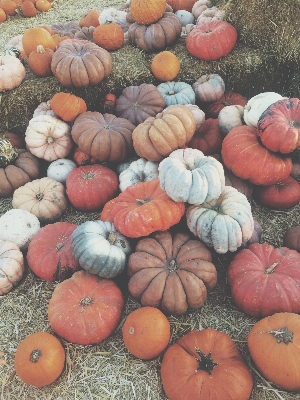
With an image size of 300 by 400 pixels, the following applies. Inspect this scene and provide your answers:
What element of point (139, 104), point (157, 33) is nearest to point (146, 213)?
point (139, 104)

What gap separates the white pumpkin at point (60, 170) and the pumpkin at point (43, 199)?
160mm

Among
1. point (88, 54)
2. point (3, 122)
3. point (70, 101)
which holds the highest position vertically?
point (88, 54)

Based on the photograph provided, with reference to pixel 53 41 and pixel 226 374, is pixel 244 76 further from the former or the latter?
pixel 226 374

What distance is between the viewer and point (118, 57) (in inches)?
227

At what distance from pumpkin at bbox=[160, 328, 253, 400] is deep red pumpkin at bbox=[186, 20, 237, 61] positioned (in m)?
4.06

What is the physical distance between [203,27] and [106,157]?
263 centimetres

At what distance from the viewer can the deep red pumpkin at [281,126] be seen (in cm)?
382

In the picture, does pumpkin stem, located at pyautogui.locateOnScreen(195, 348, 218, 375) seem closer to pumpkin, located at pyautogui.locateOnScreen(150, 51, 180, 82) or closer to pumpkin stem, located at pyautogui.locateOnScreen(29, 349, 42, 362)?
pumpkin stem, located at pyautogui.locateOnScreen(29, 349, 42, 362)

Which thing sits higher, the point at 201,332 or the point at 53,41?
the point at 53,41

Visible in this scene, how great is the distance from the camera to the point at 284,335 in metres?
2.73

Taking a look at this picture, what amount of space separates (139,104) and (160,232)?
2.15m

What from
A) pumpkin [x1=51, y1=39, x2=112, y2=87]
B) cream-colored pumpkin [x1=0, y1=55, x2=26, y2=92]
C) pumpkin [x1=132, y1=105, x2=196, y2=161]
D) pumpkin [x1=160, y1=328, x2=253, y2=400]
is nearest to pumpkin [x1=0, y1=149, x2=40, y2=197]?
cream-colored pumpkin [x1=0, y1=55, x2=26, y2=92]

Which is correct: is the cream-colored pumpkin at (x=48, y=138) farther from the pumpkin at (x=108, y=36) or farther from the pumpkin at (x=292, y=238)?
the pumpkin at (x=292, y=238)

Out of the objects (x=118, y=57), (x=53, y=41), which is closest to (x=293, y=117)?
(x=118, y=57)
